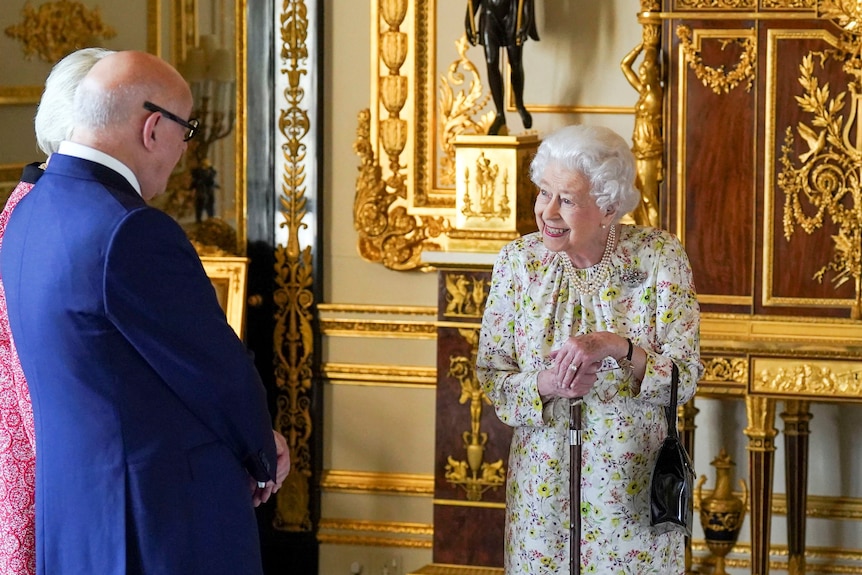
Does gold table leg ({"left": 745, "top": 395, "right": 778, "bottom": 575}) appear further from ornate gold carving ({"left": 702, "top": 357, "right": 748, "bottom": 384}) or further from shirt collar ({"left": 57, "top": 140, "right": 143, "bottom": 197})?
shirt collar ({"left": 57, "top": 140, "right": 143, "bottom": 197})

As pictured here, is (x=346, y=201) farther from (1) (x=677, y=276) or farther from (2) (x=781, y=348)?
(1) (x=677, y=276)

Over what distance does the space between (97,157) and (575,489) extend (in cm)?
122

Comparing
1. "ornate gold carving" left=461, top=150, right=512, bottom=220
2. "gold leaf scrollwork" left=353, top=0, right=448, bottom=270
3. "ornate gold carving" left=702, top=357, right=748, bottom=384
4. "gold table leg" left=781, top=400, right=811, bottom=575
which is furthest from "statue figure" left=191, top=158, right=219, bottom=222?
"gold table leg" left=781, top=400, right=811, bottom=575

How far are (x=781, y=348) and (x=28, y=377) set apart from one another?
2631 millimetres

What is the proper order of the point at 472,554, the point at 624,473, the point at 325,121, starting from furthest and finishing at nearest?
the point at 325,121
the point at 472,554
the point at 624,473

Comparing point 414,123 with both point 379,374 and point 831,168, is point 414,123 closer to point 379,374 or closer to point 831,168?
point 379,374

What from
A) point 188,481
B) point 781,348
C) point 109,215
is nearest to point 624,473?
point 188,481

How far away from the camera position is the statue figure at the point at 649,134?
4430 mm

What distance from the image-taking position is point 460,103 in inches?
190

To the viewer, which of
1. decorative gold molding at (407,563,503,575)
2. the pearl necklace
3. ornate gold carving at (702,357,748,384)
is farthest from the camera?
ornate gold carving at (702,357,748,384)

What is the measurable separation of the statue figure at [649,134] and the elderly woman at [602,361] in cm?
157

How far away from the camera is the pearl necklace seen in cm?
287

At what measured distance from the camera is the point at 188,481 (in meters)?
2.29

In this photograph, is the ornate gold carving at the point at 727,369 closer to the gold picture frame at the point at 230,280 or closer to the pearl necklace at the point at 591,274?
the pearl necklace at the point at 591,274
